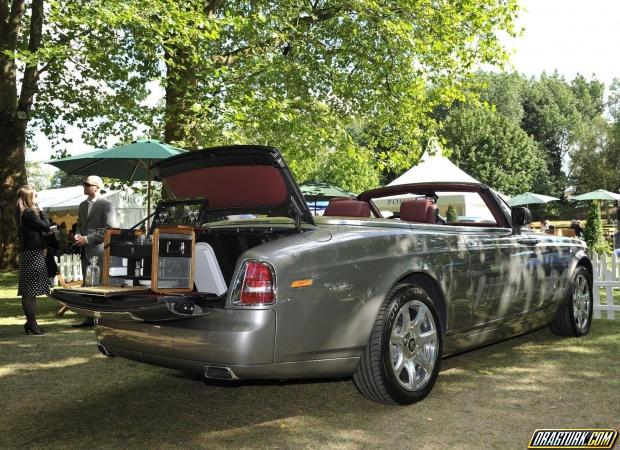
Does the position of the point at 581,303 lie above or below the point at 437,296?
below

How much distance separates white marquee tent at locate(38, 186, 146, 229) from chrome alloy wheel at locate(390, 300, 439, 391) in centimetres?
1955

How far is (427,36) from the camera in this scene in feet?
47.2

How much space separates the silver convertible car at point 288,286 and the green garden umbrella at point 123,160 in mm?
4058

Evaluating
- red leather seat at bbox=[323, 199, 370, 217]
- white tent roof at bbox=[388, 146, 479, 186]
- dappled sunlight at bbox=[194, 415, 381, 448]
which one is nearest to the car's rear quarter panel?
dappled sunlight at bbox=[194, 415, 381, 448]

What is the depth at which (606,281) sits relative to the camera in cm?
823

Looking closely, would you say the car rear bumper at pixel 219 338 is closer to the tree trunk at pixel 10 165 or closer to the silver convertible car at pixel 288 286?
the silver convertible car at pixel 288 286

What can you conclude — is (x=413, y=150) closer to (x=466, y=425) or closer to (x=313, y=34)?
(x=313, y=34)

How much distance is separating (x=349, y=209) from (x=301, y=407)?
1658 mm

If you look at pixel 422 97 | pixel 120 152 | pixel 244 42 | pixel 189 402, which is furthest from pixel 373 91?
pixel 189 402

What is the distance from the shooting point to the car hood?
158 inches

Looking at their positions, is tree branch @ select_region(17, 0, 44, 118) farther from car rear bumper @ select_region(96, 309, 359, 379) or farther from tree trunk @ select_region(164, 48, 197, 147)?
car rear bumper @ select_region(96, 309, 359, 379)

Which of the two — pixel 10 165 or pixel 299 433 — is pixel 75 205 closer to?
pixel 10 165

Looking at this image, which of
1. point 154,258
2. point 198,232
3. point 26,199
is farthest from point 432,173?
point 154,258

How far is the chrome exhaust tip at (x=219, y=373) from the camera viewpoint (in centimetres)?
344
